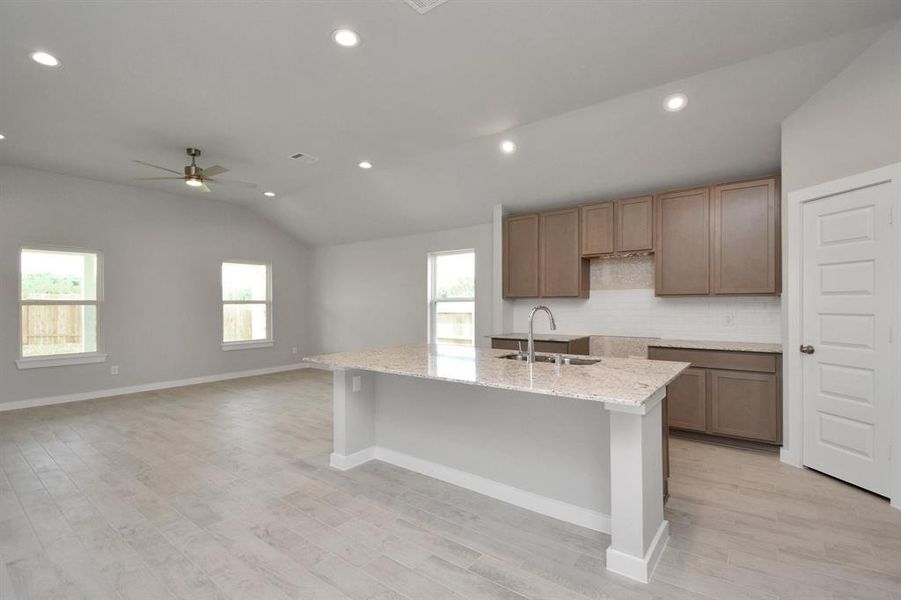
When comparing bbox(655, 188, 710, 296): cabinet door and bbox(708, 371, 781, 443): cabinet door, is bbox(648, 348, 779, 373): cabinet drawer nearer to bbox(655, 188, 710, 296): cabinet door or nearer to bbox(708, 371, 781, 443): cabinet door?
bbox(708, 371, 781, 443): cabinet door

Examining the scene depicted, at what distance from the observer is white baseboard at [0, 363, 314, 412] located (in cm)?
529

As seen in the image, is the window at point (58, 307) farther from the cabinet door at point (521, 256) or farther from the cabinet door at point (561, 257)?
the cabinet door at point (561, 257)

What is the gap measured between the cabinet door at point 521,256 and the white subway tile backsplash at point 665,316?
33 centimetres

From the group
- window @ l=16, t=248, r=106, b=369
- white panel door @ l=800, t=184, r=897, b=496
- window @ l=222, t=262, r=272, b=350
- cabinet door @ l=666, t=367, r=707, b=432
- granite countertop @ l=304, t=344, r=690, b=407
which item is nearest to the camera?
granite countertop @ l=304, t=344, r=690, b=407

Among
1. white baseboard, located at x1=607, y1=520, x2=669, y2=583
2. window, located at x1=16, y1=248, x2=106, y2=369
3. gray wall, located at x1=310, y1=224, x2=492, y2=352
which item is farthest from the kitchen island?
window, located at x1=16, y1=248, x2=106, y2=369

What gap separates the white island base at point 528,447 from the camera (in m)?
1.99

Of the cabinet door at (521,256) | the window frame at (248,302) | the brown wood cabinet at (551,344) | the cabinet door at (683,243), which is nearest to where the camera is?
the cabinet door at (683,243)

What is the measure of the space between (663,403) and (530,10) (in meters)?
2.36

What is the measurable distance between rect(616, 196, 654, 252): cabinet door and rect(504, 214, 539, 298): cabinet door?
3.24 ft

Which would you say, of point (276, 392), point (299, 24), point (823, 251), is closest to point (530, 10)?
point (299, 24)

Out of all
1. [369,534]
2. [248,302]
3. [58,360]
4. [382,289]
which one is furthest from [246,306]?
[369,534]

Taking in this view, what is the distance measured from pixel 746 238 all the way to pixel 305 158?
15.2 feet

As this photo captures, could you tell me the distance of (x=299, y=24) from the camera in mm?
2510

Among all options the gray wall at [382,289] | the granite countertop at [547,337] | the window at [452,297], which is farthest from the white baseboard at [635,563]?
the window at [452,297]
